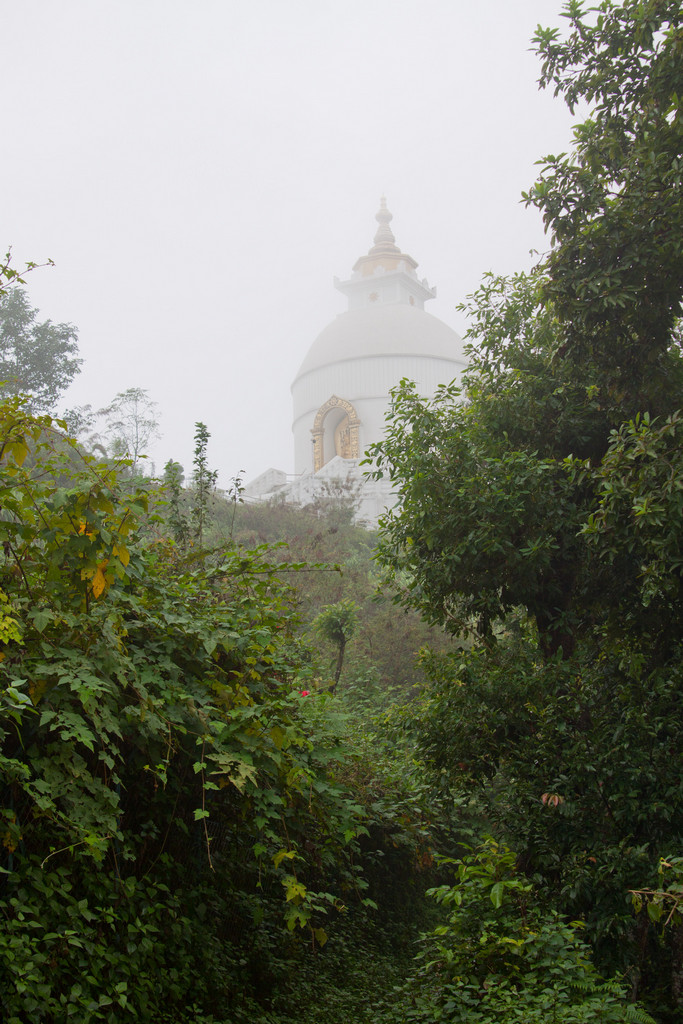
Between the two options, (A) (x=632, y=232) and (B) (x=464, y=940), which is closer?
(B) (x=464, y=940)

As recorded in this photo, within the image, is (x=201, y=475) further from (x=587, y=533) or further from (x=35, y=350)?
(x=35, y=350)

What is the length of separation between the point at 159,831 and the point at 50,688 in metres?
1.23

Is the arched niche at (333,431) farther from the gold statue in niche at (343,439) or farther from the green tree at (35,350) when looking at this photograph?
the green tree at (35,350)

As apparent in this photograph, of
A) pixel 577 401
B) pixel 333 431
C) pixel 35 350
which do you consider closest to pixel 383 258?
pixel 333 431

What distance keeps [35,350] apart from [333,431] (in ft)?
39.9

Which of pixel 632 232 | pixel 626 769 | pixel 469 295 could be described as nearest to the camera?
pixel 626 769

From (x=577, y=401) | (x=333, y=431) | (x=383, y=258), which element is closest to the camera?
(x=577, y=401)

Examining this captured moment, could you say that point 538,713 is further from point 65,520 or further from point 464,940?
point 65,520

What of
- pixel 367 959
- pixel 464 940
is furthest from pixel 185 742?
pixel 367 959

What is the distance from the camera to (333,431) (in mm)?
32906

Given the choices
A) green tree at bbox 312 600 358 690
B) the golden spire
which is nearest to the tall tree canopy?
green tree at bbox 312 600 358 690

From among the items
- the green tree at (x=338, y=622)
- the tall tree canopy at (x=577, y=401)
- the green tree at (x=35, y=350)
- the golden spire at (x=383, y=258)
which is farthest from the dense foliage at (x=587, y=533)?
the golden spire at (x=383, y=258)

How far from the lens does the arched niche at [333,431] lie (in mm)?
31344

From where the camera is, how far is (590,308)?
20.5ft
